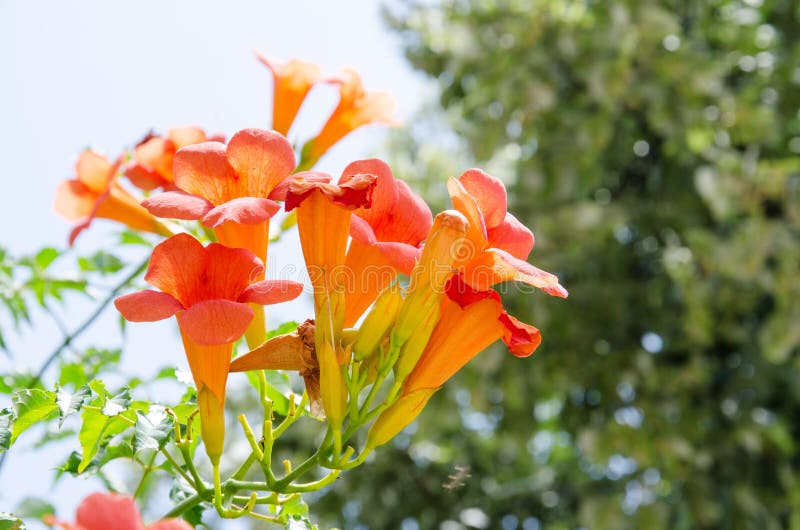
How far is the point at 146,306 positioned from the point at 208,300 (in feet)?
0.27

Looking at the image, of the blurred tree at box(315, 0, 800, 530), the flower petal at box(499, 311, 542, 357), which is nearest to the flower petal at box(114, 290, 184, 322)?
the flower petal at box(499, 311, 542, 357)

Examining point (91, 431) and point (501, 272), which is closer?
point (501, 272)

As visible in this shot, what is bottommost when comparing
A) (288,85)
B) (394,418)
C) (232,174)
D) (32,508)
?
(32,508)

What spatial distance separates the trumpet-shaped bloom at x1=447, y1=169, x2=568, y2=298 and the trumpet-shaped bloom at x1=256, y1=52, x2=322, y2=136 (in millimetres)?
663

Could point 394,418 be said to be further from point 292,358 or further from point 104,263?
→ point 104,263

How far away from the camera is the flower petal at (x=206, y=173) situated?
1.27 meters

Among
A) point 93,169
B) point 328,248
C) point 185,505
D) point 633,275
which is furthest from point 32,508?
point 633,275

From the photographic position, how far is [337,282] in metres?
1.31

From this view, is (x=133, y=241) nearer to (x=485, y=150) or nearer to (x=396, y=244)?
(x=396, y=244)

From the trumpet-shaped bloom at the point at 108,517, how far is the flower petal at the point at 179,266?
17.9 inches

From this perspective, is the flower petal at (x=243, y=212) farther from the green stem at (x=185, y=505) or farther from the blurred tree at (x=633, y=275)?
the blurred tree at (x=633, y=275)

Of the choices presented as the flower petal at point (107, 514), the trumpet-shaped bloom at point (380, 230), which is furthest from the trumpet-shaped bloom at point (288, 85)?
the flower petal at point (107, 514)

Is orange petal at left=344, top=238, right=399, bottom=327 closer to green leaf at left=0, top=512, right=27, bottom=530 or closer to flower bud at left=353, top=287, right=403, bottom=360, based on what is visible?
flower bud at left=353, top=287, right=403, bottom=360

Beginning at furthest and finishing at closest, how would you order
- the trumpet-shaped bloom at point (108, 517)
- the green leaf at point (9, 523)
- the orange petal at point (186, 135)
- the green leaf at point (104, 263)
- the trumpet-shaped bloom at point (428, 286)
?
the green leaf at point (104, 263) < the orange petal at point (186, 135) < the trumpet-shaped bloom at point (428, 286) < the green leaf at point (9, 523) < the trumpet-shaped bloom at point (108, 517)
